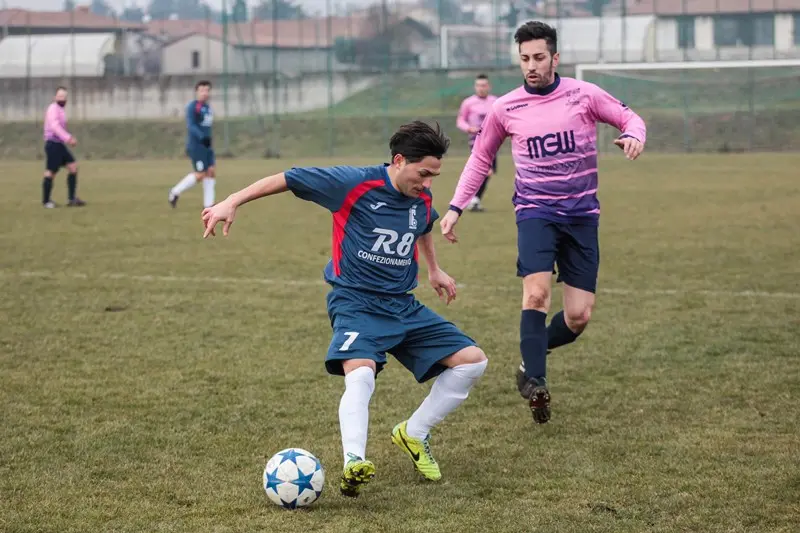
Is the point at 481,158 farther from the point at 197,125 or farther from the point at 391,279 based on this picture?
the point at 197,125

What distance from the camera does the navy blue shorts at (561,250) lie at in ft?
19.9

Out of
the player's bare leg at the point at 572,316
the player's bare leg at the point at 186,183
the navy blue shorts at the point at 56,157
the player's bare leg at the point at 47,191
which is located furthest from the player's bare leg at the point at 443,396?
the navy blue shorts at the point at 56,157

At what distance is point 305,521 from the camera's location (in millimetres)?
4270

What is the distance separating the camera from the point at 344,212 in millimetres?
4934

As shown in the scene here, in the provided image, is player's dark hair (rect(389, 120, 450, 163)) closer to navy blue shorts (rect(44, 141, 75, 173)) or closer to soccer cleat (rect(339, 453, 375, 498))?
soccer cleat (rect(339, 453, 375, 498))

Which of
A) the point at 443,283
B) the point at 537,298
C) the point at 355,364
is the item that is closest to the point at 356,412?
the point at 355,364

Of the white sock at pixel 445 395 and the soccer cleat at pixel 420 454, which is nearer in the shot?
the soccer cleat at pixel 420 454

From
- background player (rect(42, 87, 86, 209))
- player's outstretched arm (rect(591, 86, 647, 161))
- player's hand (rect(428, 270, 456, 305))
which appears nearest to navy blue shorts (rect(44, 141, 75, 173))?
background player (rect(42, 87, 86, 209))

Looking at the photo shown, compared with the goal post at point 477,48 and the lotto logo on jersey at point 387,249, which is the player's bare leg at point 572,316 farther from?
the goal post at point 477,48

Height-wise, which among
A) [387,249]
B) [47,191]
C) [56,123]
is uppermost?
[56,123]

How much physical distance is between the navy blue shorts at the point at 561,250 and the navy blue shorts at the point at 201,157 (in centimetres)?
1252

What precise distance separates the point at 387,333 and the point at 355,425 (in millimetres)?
476

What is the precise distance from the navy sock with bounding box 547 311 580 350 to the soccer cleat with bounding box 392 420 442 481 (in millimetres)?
1775

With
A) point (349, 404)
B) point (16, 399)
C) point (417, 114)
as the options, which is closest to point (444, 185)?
point (417, 114)
